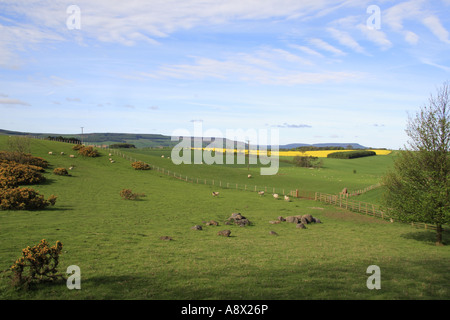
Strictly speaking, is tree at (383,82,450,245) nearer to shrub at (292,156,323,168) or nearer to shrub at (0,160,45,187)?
shrub at (0,160,45,187)

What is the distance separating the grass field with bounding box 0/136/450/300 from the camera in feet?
40.5

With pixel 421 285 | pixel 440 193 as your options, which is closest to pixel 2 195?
pixel 421 285

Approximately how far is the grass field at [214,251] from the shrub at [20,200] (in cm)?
157

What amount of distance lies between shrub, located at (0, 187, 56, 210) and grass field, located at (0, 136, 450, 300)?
61.8 inches

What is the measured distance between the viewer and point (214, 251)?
19.5 m

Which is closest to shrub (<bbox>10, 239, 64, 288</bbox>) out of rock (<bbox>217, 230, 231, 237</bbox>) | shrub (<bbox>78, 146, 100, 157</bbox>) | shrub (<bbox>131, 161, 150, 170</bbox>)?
rock (<bbox>217, 230, 231, 237</bbox>)

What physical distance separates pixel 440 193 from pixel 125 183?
47.0 metres

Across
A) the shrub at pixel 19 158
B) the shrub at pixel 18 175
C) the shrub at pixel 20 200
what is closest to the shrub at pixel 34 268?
the shrub at pixel 20 200

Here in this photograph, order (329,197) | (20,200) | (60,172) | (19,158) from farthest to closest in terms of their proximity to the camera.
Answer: (19,158) → (60,172) → (329,197) → (20,200)

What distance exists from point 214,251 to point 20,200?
23.4 meters

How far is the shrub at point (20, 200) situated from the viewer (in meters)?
30.2

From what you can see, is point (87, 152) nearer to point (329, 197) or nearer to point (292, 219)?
point (329, 197)

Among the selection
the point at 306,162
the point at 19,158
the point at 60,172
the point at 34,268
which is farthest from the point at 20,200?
the point at 306,162

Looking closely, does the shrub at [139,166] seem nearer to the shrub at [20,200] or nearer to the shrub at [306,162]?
the shrub at [20,200]
